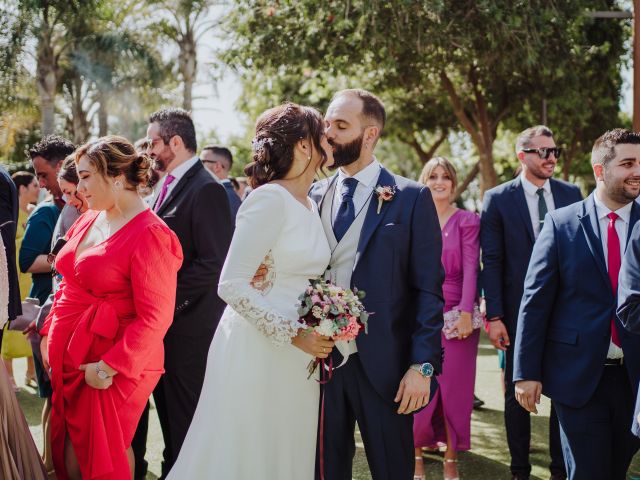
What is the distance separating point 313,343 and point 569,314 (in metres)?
1.64

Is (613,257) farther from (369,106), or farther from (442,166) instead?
(442,166)

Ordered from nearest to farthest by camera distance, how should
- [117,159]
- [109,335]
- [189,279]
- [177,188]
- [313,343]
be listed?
[313,343]
[109,335]
[117,159]
[189,279]
[177,188]

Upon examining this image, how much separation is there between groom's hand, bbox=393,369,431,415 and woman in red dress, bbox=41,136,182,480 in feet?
4.41

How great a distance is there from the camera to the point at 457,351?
644cm

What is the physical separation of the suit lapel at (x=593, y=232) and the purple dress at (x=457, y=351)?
2.02m

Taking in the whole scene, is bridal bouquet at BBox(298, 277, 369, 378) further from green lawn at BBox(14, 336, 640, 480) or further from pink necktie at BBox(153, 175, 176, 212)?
green lawn at BBox(14, 336, 640, 480)

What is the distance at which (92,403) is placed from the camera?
162 inches

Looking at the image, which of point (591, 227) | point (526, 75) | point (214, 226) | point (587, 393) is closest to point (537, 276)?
point (591, 227)

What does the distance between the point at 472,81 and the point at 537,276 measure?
42.5 ft

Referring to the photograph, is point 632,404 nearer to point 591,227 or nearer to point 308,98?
point 591,227

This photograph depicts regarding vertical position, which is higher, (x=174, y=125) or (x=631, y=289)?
(x=174, y=125)

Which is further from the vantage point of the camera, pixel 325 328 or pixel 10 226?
pixel 10 226

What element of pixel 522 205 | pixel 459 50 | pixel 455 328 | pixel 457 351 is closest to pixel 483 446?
pixel 457 351

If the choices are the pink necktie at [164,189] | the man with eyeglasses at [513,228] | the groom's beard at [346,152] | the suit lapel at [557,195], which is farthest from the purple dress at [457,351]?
the groom's beard at [346,152]
